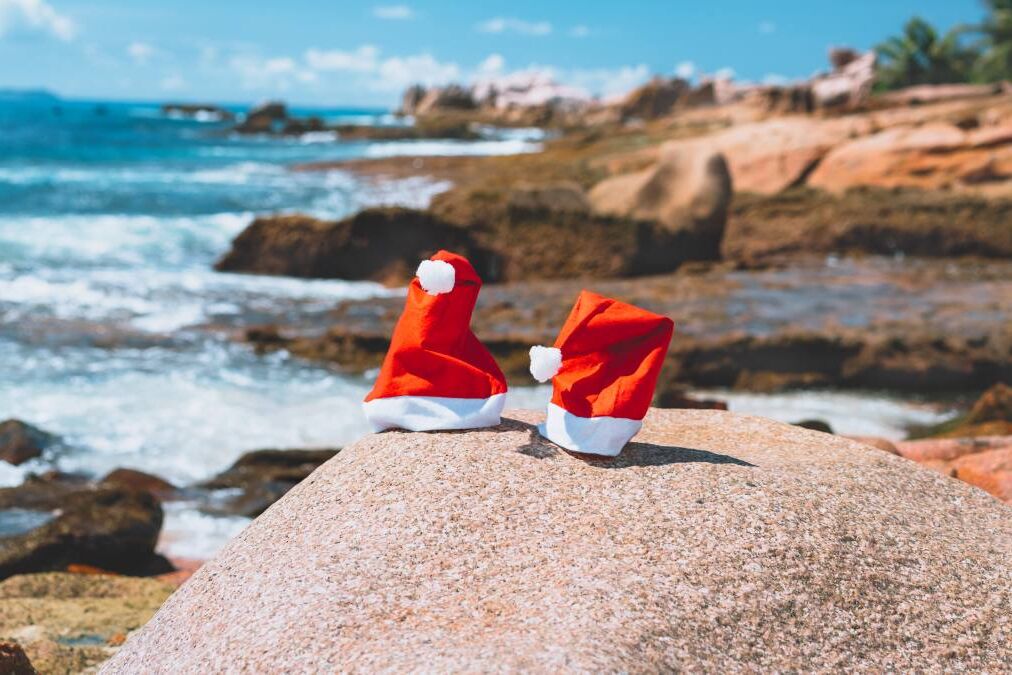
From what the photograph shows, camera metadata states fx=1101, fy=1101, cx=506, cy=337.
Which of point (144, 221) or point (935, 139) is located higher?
point (935, 139)

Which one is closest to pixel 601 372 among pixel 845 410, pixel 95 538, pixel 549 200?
pixel 95 538

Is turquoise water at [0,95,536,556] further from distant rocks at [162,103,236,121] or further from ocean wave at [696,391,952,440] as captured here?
distant rocks at [162,103,236,121]

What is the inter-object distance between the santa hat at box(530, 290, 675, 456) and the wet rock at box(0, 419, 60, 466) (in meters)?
6.16

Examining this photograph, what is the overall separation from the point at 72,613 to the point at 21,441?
4.21 metres

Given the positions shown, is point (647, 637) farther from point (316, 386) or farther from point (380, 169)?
point (380, 169)

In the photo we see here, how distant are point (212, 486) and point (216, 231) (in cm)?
1515

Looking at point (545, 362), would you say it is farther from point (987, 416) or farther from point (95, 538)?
point (987, 416)

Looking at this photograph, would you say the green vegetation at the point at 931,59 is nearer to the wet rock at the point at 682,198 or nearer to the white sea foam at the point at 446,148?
the white sea foam at the point at 446,148

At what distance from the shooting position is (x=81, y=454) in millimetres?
9141

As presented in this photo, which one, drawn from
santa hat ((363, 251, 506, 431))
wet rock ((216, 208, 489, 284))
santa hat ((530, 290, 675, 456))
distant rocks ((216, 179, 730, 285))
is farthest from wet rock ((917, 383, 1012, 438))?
wet rock ((216, 208, 489, 284))

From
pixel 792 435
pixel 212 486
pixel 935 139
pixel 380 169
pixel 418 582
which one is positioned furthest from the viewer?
pixel 380 169

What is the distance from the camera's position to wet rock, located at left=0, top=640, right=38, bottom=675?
13.0ft

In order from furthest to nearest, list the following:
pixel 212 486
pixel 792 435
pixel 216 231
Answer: pixel 216 231
pixel 212 486
pixel 792 435

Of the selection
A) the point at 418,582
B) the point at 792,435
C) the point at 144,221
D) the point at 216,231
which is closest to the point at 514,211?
the point at 216,231
